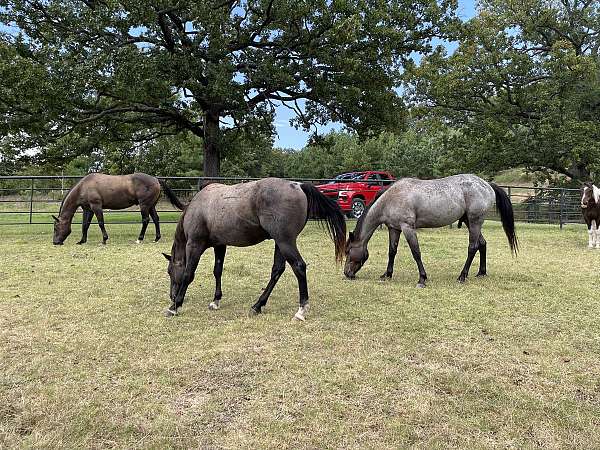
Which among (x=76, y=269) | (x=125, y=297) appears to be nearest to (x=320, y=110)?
(x=76, y=269)

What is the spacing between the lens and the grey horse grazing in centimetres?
627

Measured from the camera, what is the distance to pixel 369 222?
21.1 feet

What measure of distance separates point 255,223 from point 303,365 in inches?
A: 69.7

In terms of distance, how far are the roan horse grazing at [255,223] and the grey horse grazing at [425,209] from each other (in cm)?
164

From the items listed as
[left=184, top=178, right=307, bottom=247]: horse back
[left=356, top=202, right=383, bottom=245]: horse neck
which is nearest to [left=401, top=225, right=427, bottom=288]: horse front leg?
[left=356, top=202, right=383, bottom=245]: horse neck

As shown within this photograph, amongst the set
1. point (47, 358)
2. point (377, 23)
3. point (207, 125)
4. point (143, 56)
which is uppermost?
point (377, 23)

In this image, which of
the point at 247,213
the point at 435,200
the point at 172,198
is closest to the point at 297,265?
the point at 247,213

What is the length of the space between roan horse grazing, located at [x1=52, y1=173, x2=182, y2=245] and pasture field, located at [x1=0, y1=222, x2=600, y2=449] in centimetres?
369

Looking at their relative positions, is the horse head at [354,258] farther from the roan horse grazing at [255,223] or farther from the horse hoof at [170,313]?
the horse hoof at [170,313]

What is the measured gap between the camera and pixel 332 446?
7.04 ft

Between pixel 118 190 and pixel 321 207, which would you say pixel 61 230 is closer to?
pixel 118 190

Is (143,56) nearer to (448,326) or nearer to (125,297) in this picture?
(125,297)

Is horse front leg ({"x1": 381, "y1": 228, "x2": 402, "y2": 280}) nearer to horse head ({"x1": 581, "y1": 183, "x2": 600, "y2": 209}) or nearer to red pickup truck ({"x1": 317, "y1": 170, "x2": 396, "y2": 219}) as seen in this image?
horse head ({"x1": 581, "y1": 183, "x2": 600, "y2": 209})

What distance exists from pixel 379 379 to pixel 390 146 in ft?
143
